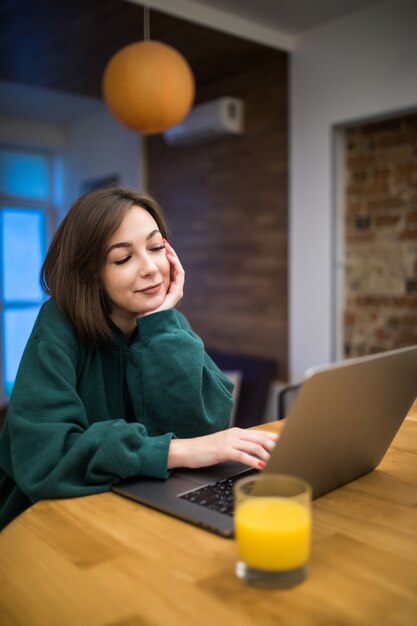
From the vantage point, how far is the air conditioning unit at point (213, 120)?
3.84 m

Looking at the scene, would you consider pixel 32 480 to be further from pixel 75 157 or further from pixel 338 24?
pixel 75 157

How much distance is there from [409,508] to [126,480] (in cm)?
43

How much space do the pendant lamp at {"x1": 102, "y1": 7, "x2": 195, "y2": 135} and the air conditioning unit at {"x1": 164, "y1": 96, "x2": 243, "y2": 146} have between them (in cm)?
143

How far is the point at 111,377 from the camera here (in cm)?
124

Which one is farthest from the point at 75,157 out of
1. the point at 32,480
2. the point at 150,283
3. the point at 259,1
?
the point at 32,480

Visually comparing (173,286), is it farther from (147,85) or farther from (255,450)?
(147,85)

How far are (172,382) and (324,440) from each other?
412 millimetres

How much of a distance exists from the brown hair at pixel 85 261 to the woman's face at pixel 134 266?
0.02m

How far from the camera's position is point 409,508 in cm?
86

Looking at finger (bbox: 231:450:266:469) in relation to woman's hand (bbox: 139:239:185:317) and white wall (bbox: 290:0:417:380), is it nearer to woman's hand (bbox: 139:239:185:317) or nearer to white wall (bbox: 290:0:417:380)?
woman's hand (bbox: 139:239:185:317)

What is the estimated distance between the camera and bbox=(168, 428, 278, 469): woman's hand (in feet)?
3.16

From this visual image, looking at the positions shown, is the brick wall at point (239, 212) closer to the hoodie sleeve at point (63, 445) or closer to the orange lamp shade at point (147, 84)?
the orange lamp shade at point (147, 84)

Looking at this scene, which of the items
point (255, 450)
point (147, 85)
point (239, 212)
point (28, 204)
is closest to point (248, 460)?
point (255, 450)

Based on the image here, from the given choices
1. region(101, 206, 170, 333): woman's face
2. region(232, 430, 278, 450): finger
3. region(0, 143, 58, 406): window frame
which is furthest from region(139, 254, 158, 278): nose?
region(0, 143, 58, 406): window frame
